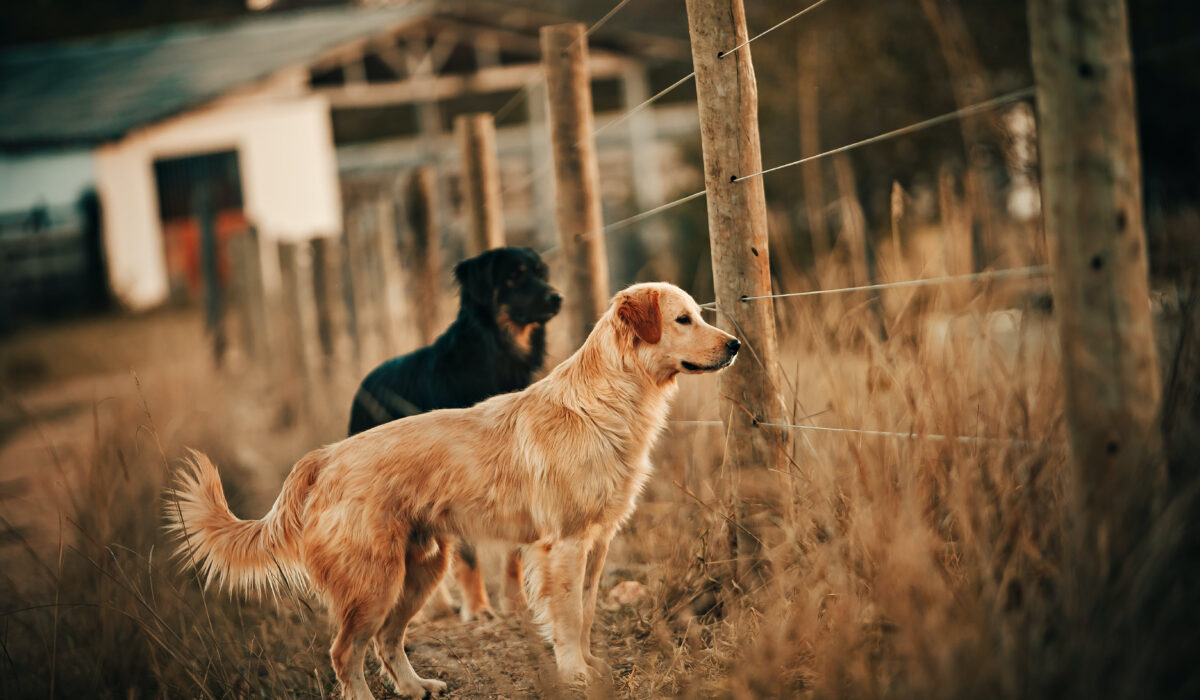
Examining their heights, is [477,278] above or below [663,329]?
above

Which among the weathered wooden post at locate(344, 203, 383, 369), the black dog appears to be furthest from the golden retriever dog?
the weathered wooden post at locate(344, 203, 383, 369)

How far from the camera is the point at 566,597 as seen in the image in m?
3.06

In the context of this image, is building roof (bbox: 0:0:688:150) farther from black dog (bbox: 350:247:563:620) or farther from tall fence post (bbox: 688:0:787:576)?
tall fence post (bbox: 688:0:787:576)

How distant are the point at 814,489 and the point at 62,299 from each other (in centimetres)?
1911

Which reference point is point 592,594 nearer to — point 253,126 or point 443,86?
point 253,126

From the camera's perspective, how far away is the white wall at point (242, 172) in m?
18.3

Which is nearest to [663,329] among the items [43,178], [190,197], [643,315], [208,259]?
[643,315]

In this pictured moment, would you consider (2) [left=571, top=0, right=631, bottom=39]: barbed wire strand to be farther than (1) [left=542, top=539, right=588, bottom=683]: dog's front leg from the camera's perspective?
Yes

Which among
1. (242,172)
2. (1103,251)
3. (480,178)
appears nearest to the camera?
(1103,251)

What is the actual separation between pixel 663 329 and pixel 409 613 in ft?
4.80

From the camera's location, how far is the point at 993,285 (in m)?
3.87

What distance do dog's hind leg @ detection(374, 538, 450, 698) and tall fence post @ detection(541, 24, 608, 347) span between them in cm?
154

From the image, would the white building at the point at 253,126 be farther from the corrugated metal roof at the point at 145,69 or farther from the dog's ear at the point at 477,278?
the dog's ear at the point at 477,278

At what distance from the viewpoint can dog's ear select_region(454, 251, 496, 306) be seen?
14.1 ft
